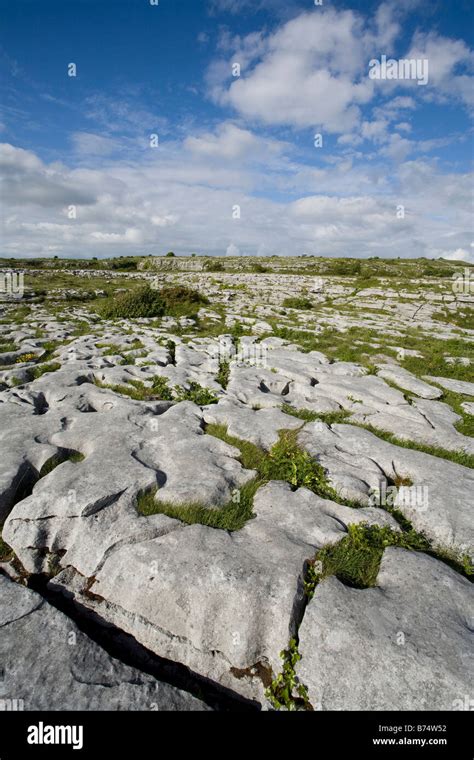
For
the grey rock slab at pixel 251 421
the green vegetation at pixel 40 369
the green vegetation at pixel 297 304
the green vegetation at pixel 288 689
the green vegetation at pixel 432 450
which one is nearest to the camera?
the green vegetation at pixel 288 689

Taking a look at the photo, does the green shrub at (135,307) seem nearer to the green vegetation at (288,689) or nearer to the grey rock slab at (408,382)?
the grey rock slab at (408,382)

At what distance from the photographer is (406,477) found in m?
7.36

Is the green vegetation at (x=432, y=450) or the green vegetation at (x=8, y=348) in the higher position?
the green vegetation at (x=8, y=348)

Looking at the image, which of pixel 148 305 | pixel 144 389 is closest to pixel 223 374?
pixel 144 389

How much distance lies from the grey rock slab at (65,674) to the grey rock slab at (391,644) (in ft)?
4.80

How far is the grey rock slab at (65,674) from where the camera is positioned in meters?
3.57

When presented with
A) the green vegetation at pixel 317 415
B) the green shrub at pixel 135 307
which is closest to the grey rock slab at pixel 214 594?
the green vegetation at pixel 317 415

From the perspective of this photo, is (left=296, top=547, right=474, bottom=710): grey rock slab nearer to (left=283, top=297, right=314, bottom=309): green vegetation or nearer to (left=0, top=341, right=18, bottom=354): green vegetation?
(left=0, top=341, right=18, bottom=354): green vegetation

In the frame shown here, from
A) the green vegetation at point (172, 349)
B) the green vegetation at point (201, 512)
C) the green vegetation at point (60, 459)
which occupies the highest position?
the green vegetation at point (172, 349)

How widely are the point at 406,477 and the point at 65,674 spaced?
6.76 meters

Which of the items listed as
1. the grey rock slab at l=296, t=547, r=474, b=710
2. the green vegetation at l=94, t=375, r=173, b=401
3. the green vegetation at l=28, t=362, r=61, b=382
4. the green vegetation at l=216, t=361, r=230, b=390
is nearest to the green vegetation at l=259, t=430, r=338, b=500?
the grey rock slab at l=296, t=547, r=474, b=710

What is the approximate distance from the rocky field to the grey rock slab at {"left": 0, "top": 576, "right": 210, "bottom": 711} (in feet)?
0.06

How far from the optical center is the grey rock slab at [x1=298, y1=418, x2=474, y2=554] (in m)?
5.98
